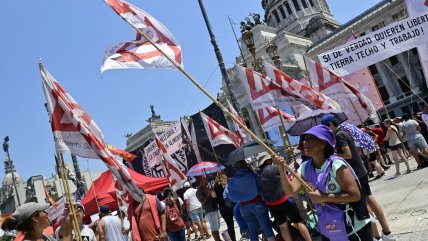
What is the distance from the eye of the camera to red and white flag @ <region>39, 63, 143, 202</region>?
15.2 ft

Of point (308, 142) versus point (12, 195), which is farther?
point (12, 195)

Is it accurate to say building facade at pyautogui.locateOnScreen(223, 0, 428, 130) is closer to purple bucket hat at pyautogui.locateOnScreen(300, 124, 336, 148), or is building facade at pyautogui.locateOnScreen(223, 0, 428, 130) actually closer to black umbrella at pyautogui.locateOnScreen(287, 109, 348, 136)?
black umbrella at pyautogui.locateOnScreen(287, 109, 348, 136)

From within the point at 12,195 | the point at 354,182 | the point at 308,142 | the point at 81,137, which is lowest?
the point at 354,182

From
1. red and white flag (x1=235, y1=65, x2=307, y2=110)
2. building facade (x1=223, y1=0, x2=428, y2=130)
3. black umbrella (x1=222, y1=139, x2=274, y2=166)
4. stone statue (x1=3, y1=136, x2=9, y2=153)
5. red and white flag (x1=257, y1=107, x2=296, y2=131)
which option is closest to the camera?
black umbrella (x1=222, y1=139, x2=274, y2=166)

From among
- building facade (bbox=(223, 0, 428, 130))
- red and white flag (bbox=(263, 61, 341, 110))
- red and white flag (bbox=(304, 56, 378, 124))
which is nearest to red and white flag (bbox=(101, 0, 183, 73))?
red and white flag (bbox=(263, 61, 341, 110))

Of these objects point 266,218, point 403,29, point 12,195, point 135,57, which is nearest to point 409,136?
point 403,29

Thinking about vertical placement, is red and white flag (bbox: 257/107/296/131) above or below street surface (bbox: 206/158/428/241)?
above

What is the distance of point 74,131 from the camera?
15.5 feet

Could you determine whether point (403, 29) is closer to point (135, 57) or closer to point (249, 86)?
point (249, 86)

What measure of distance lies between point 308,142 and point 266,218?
9.43 feet

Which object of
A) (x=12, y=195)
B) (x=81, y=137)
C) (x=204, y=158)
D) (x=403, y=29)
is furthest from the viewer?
(x=12, y=195)

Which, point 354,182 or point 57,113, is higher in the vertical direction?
point 57,113

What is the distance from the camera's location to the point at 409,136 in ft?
31.9

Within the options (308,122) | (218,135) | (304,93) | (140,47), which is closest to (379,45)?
(308,122)
